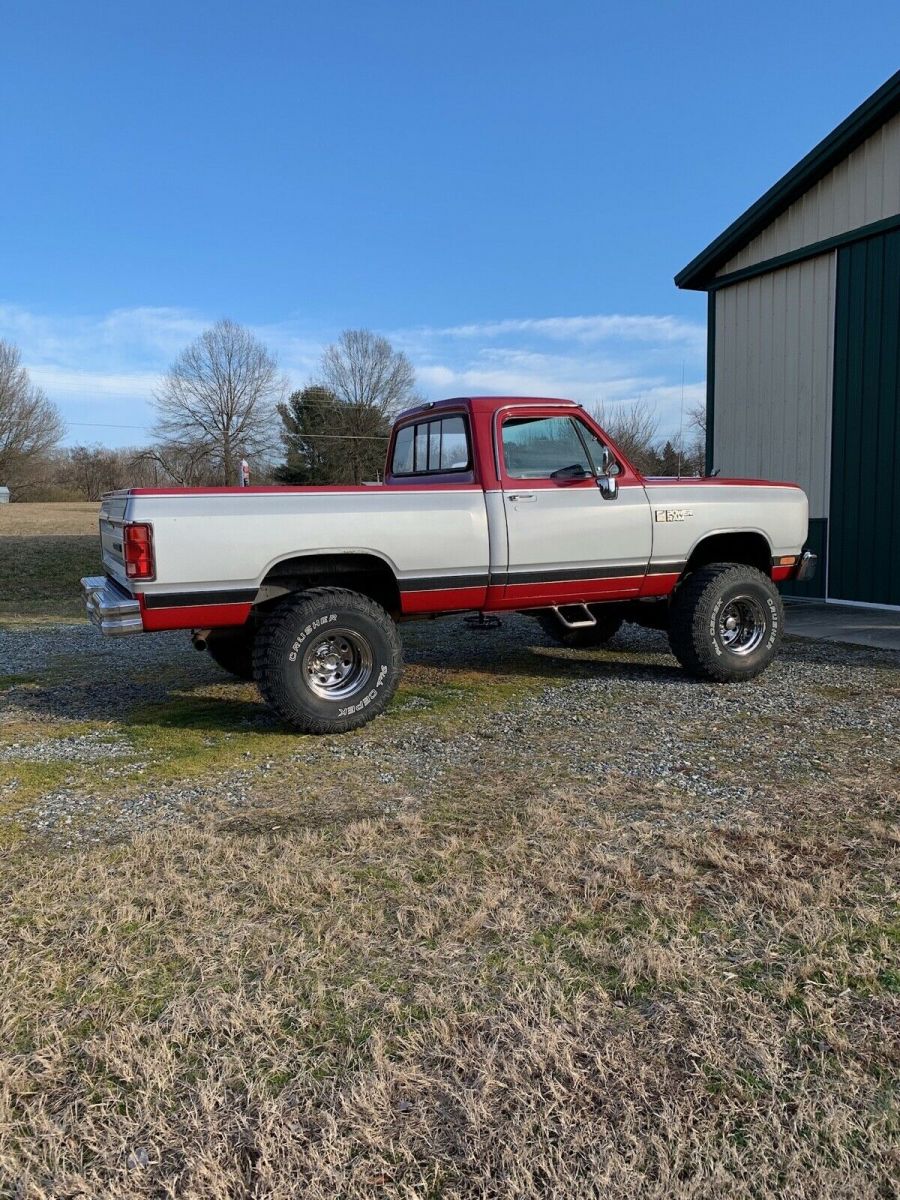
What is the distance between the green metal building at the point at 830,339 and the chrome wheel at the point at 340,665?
7.27 metres

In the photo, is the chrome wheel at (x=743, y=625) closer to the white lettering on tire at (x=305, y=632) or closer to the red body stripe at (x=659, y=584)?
the red body stripe at (x=659, y=584)

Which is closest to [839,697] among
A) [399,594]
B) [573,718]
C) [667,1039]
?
[573,718]

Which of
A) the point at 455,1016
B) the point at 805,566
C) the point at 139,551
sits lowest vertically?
the point at 455,1016

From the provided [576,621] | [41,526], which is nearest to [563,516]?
[576,621]

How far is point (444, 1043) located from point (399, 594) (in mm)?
3629

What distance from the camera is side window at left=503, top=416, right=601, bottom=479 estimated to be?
19.6 feet

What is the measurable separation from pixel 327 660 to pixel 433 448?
203 centimetres

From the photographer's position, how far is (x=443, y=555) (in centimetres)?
Result: 559

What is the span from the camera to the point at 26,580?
1518 centimetres

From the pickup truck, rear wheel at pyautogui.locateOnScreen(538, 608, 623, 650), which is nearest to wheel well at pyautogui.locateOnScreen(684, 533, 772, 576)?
the pickup truck

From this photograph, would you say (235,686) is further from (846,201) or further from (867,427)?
(846,201)

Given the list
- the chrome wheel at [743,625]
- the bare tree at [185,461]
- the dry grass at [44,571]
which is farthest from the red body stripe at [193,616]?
the bare tree at [185,461]

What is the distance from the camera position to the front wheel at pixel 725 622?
6.44 metres

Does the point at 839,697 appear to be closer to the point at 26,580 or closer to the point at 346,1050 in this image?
the point at 346,1050
